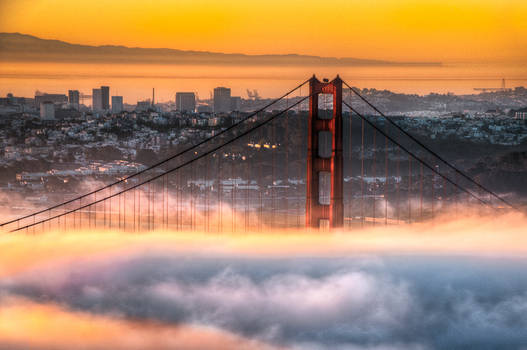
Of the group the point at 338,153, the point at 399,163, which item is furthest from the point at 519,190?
the point at 338,153

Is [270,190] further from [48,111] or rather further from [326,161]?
[326,161]

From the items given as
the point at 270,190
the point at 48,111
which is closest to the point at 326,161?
the point at 270,190

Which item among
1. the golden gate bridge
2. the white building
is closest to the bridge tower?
the golden gate bridge

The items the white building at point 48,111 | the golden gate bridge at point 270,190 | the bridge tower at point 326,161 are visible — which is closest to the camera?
the bridge tower at point 326,161

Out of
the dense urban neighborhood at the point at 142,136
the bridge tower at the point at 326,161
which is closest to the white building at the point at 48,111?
the dense urban neighborhood at the point at 142,136

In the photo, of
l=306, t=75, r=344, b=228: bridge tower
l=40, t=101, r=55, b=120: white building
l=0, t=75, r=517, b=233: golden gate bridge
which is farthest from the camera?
l=40, t=101, r=55, b=120: white building

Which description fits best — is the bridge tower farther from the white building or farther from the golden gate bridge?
the white building

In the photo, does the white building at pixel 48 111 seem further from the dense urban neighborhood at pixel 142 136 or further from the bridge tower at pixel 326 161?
the bridge tower at pixel 326 161

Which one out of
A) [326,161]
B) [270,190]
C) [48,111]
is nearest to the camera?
[326,161]

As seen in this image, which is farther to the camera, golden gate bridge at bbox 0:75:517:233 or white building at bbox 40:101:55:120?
white building at bbox 40:101:55:120

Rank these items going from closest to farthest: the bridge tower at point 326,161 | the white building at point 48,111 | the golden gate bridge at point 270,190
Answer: the bridge tower at point 326,161 → the golden gate bridge at point 270,190 → the white building at point 48,111

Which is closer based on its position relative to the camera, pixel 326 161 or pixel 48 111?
pixel 326 161

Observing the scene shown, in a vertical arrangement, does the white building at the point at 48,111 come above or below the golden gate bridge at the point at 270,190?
above
